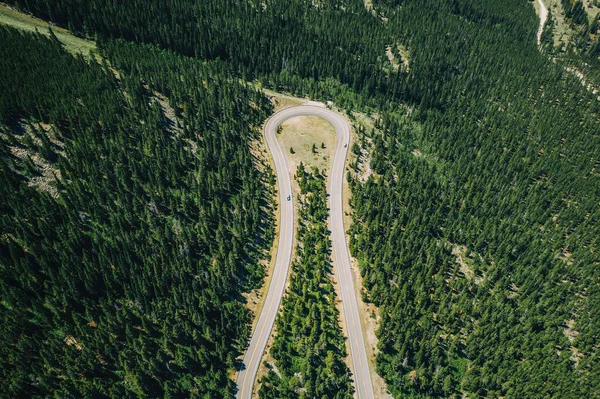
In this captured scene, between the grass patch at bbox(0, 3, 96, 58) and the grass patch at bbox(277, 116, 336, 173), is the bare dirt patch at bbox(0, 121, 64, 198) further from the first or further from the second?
the grass patch at bbox(277, 116, 336, 173)

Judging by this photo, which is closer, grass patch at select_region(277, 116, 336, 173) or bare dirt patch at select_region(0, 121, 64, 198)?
bare dirt patch at select_region(0, 121, 64, 198)

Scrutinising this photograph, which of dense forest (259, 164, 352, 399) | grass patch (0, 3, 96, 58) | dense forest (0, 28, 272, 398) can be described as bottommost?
dense forest (259, 164, 352, 399)

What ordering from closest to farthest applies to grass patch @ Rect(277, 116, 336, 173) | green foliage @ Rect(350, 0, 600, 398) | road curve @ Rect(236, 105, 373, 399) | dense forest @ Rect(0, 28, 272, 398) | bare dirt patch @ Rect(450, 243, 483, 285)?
dense forest @ Rect(0, 28, 272, 398)
road curve @ Rect(236, 105, 373, 399)
green foliage @ Rect(350, 0, 600, 398)
bare dirt patch @ Rect(450, 243, 483, 285)
grass patch @ Rect(277, 116, 336, 173)

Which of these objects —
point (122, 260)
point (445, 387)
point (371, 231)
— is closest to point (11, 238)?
point (122, 260)

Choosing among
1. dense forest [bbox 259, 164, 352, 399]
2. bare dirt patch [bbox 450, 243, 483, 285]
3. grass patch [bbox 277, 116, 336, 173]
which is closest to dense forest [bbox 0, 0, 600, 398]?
bare dirt patch [bbox 450, 243, 483, 285]

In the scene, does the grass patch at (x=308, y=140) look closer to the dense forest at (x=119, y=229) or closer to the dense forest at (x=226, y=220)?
the dense forest at (x=226, y=220)

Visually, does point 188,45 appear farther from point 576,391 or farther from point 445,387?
point 576,391

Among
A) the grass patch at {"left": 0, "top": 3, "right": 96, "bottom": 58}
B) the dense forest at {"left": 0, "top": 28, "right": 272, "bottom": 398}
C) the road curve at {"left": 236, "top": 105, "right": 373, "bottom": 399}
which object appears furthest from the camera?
the grass patch at {"left": 0, "top": 3, "right": 96, "bottom": 58}

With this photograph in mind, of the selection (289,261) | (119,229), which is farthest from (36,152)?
(289,261)
